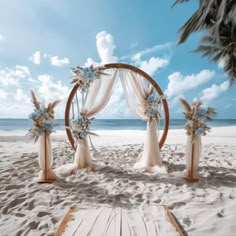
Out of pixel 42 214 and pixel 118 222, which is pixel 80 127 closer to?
pixel 42 214

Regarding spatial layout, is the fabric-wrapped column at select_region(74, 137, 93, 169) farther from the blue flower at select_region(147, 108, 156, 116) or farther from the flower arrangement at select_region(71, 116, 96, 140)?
the blue flower at select_region(147, 108, 156, 116)

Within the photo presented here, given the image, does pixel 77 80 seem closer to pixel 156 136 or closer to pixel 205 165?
pixel 156 136

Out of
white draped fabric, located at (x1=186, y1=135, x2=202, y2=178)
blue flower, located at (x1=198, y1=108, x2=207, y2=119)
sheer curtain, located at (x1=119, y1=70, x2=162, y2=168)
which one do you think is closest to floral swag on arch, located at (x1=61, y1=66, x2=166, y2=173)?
sheer curtain, located at (x1=119, y1=70, x2=162, y2=168)

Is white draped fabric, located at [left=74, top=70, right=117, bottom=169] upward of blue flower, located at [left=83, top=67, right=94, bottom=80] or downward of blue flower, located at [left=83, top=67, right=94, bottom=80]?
downward

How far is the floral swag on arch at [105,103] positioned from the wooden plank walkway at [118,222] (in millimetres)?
1487

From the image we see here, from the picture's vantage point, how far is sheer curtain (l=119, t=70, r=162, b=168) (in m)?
3.63

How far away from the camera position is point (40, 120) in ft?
9.11

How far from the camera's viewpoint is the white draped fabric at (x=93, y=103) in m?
3.45

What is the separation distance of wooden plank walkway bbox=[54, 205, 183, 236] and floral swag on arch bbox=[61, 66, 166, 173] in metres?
1.49

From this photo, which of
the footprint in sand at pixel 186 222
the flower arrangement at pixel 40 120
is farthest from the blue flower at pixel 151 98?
the footprint in sand at pixel 186 222

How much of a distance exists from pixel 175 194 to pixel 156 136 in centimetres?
148

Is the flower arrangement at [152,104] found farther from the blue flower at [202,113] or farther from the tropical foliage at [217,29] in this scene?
the tropical foliage at [217,29]

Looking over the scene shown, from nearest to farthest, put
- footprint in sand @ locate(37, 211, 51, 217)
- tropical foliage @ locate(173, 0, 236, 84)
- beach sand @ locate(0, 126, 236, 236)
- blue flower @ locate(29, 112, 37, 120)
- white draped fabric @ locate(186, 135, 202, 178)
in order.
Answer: beach sand @ locate(0, 126, 236, 236) < footprint in sand @ locate(37, 211, 51, 217) < blue flower @ locate(29, 112, 37, 120) < white draped fabric @ locate(186, 135, 202, 178) < tropical foliage @ locate(173, 0, 236, 84)

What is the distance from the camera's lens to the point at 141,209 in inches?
77.0
